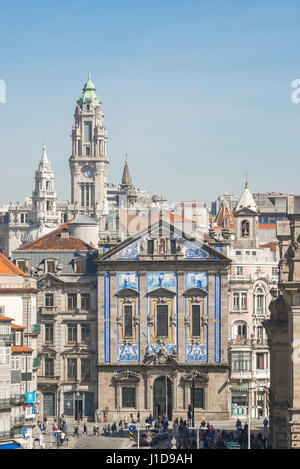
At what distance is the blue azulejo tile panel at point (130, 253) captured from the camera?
117 metres

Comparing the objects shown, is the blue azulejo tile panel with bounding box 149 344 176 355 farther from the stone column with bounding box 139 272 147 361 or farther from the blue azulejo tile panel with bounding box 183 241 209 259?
the blue azulejo tile panel with bounding box 183 241 209 259

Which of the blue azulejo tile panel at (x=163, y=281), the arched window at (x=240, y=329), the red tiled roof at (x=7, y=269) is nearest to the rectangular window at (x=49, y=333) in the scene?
the blue azulejo tile panel at (x=163, y=281)

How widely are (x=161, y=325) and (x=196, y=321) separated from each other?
3.10m

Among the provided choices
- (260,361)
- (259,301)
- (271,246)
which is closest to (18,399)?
(260,361)

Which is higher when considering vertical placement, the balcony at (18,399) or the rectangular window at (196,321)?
the rectangular window at (196,321)

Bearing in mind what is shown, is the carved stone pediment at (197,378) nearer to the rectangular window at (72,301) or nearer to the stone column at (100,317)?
the stone column at (100,317)

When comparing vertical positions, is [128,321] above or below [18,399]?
above

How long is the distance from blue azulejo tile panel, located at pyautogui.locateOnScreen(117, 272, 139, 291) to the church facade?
9cm

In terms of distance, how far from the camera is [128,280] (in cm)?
11712

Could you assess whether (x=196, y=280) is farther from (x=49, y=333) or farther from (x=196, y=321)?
(x=49, y=333)

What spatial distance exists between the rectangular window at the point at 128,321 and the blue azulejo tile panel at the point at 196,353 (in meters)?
5.32
